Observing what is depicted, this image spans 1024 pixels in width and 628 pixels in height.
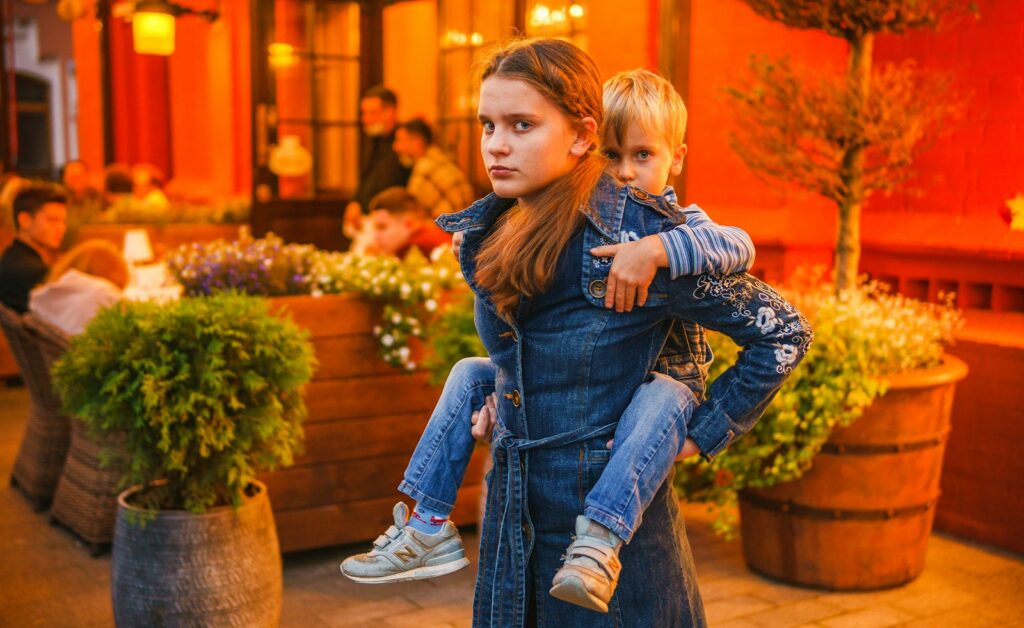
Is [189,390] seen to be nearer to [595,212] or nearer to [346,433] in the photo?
[346,433]

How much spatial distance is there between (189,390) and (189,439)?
148mm

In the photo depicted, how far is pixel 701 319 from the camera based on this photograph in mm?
1745

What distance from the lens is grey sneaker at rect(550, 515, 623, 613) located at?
161cm

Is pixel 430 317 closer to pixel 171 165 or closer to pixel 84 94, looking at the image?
pixel 171 165

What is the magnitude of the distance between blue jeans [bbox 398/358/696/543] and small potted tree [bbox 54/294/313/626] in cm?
159

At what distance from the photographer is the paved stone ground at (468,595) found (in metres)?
3.91

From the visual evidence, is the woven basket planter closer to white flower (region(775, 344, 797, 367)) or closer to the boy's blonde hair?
the boy's blonde hair

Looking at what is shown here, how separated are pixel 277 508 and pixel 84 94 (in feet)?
48.6

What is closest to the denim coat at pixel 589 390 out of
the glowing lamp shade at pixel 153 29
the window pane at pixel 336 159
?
the glowing lamp shade at pixel 153 29

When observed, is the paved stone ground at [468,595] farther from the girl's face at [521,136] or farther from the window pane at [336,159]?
the window pane at [336,159]

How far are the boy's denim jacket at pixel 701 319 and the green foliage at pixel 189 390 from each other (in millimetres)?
1792

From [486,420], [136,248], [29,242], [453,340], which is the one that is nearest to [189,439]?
[453,340]

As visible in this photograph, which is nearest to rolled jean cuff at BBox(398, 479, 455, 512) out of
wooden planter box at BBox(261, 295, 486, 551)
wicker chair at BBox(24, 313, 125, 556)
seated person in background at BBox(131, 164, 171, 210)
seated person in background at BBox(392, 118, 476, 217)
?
wooden planter box at BBox(261, 295, 486, 551)

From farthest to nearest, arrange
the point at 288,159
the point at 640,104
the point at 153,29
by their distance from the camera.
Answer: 1. the point at 288,159
2. the point at 153,29
3. the point at 640,104
